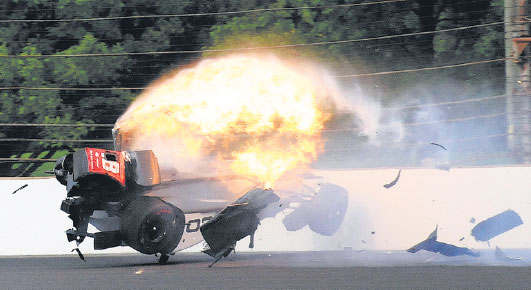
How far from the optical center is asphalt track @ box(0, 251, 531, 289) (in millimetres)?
9867

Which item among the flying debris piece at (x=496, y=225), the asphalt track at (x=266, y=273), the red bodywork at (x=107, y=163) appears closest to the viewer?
the asphalt track at (x=266, y=273)

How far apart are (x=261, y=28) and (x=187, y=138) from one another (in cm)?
526

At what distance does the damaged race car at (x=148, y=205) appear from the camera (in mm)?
12008

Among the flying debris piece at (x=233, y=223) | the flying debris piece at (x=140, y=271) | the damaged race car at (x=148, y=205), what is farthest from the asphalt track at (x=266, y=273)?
the damaged race car at (x=148, y=205)

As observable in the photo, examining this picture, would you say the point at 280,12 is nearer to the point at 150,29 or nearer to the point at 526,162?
the point at 150,29

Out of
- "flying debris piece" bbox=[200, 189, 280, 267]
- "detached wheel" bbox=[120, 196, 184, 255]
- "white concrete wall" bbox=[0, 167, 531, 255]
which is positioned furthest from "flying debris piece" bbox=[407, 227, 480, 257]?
"detached wheel" bbox=[120, 196, 184, 255]

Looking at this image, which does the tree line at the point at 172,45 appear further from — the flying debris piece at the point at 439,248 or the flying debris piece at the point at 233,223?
the flying debris piece at the point at 233,223

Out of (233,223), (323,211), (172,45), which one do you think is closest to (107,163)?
(233,223)

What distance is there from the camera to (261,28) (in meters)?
18.5

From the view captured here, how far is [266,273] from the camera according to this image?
35.9ft

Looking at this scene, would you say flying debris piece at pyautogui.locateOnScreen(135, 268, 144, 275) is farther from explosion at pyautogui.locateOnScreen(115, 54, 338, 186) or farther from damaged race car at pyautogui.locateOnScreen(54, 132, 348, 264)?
explosion at pyautogui.locateOnScreen(115, 54, 338, 186)

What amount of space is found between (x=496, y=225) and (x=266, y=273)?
3755 mm

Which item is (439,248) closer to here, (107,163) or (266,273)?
(266,273)

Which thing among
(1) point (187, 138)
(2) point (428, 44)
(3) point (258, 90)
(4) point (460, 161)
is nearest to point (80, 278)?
(1) point (187, 138)
